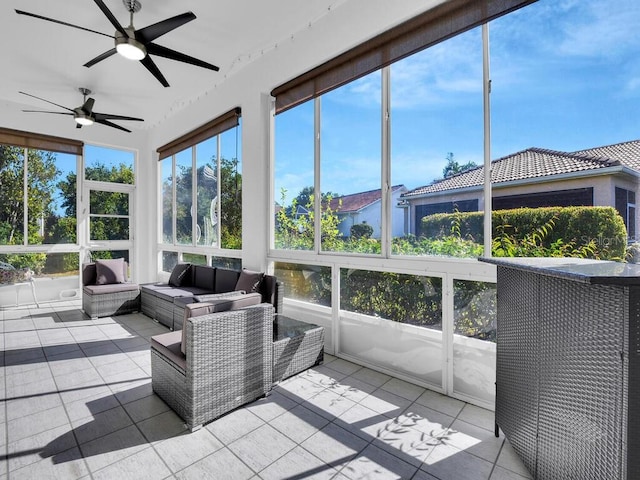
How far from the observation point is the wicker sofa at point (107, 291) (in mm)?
4816

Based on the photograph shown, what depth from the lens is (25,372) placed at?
2.98m

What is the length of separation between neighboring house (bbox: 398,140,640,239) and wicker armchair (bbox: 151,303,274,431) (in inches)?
72.2

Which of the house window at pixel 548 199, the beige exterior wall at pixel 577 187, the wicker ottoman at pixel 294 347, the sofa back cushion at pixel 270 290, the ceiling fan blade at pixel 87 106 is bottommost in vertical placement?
the wicker ottoman at pixel 294 347

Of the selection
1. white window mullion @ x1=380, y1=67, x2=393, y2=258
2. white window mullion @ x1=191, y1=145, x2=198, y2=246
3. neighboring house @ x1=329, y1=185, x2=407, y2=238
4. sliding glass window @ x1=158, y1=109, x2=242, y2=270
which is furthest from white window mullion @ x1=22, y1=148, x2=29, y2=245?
white window mullion @ x1=380, y1=67, x2=393, y2=258

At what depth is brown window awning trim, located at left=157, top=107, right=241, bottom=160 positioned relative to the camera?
15.7 feet

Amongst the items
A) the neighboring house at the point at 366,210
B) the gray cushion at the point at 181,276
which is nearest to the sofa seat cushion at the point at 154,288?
the gray cushion at the point at 181,276

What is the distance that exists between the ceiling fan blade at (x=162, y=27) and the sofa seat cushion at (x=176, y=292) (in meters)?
3.01

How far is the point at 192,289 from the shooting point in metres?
4.90

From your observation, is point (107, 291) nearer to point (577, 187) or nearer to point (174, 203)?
point (174, 203)

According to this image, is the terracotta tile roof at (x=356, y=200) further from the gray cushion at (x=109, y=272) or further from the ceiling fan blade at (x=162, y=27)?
the gray cushion at (x=109, y=272)

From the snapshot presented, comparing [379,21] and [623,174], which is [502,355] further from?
[379,21]

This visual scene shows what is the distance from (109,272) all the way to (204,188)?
6.89 feet

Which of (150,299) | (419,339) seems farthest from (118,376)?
(419,339)

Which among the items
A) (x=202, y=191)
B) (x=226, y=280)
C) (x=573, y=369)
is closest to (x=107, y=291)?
(x=226, y=280)
